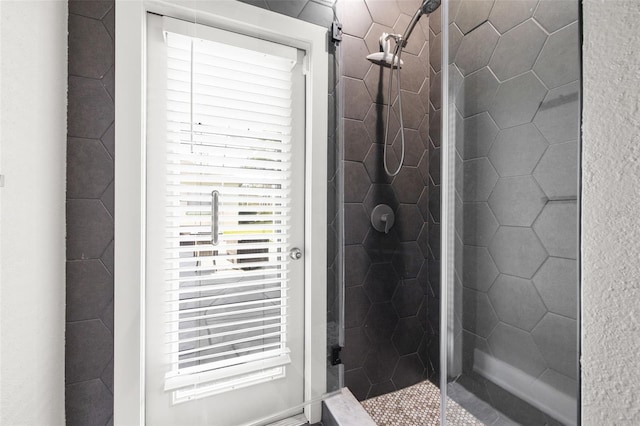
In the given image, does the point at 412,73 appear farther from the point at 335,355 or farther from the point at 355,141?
the point at 335,355

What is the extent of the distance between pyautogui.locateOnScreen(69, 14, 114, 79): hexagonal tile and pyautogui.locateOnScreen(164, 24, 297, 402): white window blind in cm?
21

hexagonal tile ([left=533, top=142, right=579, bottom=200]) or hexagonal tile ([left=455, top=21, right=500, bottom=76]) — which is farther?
hexagonal tile ([left=455, top=21, right=500, bottom=76])

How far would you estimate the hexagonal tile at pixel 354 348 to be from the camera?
1.34m

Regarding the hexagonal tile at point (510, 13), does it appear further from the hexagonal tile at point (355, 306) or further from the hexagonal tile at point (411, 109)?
the hexagonal tile at point (355, 306)

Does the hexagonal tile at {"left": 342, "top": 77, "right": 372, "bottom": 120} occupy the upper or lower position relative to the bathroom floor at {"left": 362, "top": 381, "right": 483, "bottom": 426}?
upper

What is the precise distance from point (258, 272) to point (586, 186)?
1002mm

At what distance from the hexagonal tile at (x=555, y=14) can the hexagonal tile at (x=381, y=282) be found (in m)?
1.07

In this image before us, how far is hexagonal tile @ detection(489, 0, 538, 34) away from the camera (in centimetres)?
60

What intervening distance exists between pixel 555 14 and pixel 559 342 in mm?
612

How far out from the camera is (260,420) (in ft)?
3.71

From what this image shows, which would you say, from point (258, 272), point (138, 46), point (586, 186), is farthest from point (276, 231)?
point (586, 186)

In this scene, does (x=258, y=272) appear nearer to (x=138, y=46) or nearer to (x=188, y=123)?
(x=188, y=123)

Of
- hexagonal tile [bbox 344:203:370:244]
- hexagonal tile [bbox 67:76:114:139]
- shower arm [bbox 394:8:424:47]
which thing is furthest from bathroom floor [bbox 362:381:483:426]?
shower arm [bbox 394:8:424:47]

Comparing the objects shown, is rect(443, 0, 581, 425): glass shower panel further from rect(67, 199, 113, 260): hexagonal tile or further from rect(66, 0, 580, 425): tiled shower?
rect(67, 199, 113, 260): hexagonal tile
